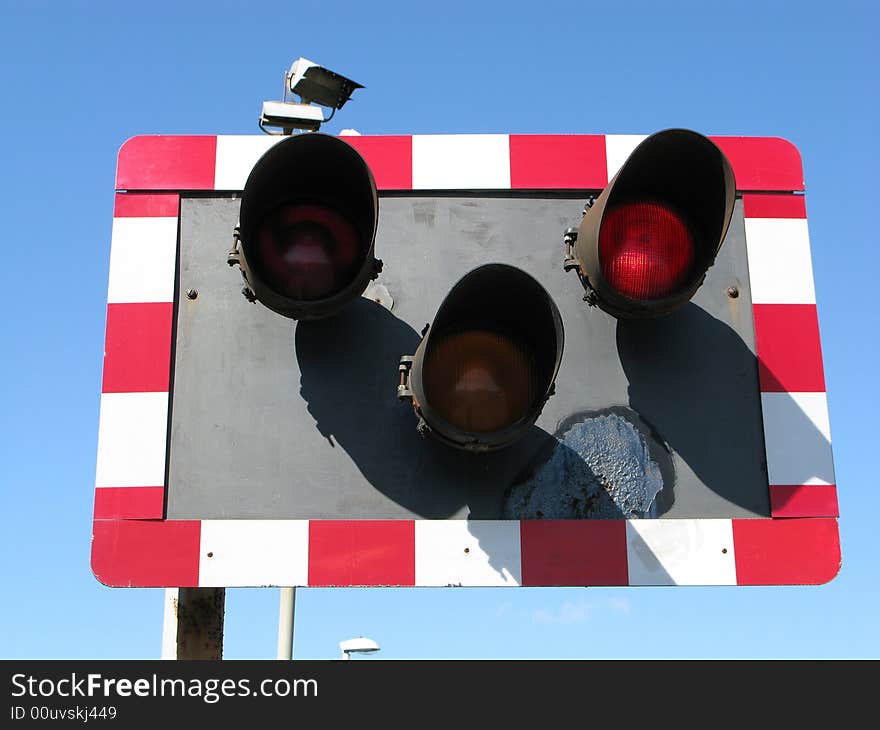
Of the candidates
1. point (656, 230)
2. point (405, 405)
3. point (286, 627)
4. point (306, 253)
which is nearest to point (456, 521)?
point (405, 405)

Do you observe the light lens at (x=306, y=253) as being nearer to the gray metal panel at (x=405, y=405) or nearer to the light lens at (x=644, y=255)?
the gray metal panel at (x=405, y=405)

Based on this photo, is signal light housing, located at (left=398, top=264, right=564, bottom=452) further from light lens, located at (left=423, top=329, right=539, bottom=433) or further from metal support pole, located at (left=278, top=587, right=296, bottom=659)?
metal support pole, located at (left=278, top=587, right=296, bottom=659)

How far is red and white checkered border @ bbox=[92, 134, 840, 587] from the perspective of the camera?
2615 millimetres

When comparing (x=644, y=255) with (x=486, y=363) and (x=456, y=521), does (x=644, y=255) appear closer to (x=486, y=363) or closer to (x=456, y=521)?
(x=486, y=363)

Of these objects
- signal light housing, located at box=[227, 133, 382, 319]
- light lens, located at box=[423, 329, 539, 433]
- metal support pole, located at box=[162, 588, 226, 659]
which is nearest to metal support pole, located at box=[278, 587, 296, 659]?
metal support pole, located at box=[162, 588, 226, 659]

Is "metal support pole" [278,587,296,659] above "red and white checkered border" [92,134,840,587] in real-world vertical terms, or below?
below

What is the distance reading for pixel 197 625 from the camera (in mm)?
2963

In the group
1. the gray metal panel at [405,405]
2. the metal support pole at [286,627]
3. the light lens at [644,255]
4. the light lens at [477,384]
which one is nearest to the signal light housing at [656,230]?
the light lens at [644,255]

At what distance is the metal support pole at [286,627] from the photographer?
4363 mm

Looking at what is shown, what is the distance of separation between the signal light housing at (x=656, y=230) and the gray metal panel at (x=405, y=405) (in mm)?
204

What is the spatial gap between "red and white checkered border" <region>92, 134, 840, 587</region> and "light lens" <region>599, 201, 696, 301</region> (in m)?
0.32

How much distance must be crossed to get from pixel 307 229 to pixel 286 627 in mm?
2140
